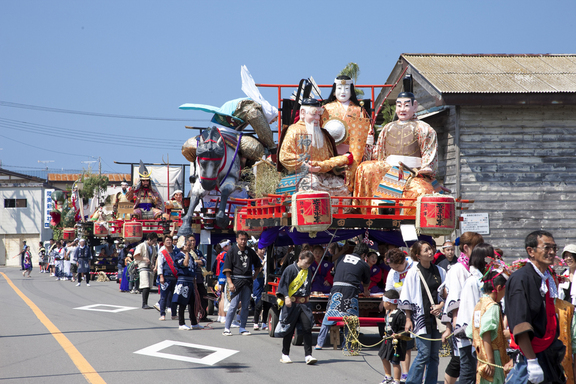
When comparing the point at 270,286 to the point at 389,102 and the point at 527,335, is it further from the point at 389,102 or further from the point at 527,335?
the point at 389,102

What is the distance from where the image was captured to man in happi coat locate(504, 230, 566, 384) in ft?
15.4

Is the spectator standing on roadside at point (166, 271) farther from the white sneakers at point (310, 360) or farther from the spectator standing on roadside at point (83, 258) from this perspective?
the spectator standing on roadside at point (83, 258)

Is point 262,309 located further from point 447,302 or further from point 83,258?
point 83,258

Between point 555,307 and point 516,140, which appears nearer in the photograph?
point 555,307

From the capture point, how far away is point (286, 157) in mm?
11906

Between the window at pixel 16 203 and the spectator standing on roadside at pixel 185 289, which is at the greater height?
the window at pixel 16 203

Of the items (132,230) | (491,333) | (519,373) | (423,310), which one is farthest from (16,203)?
(519,373)

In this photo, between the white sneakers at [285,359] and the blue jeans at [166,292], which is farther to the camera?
the blue jeans at [166,292]

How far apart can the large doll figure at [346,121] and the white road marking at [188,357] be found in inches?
186

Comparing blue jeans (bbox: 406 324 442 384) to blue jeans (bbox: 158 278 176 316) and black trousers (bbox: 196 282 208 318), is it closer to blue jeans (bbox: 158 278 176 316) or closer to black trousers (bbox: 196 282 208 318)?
black trousers (bbox: 196 282 208 318)

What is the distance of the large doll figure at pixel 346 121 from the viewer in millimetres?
12781

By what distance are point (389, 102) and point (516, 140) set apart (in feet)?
17.6

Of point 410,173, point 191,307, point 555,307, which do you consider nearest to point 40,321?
point 191,307

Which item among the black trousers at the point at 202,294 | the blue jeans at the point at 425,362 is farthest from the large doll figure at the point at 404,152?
the blue jeans at the point at 425,362
